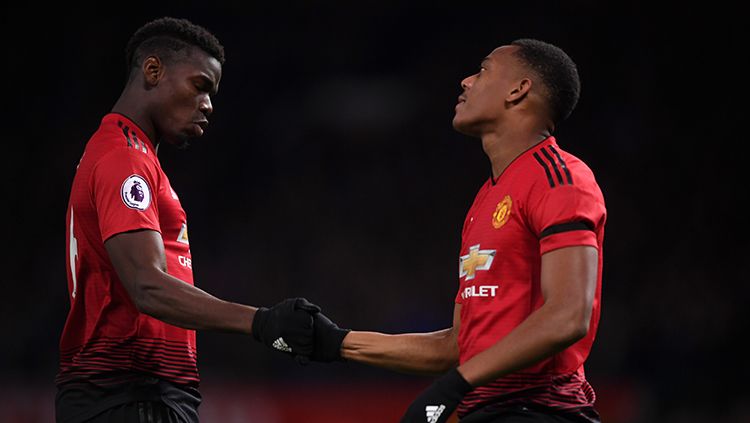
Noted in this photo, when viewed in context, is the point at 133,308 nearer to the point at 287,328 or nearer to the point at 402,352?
Result: the point at 287,328

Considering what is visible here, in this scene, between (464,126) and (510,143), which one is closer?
(510,143)

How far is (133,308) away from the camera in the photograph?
3.18m

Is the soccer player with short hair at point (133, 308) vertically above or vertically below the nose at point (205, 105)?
below

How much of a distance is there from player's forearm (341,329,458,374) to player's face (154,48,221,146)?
1073mm

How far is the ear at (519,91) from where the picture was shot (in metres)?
3.27

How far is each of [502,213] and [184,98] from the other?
4.72ft

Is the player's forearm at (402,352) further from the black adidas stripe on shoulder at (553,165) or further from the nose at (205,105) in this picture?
the nose at (205,105)

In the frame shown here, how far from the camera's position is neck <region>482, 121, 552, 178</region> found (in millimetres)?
3207

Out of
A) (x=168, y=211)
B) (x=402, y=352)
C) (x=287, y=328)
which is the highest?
(x=168, y=211)

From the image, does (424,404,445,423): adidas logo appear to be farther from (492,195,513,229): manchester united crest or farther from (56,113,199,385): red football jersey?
(56,113,199,385): red football jersey

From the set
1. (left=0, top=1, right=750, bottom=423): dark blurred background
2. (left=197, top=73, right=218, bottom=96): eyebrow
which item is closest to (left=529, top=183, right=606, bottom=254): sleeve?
(left=197, top=73, right=218, bottom=96): eyebrow

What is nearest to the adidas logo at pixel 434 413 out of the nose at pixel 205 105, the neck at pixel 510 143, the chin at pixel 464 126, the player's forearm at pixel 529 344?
Answer: the player's forearm at pixel 529 344

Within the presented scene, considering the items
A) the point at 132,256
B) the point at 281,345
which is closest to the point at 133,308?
the point at 132,256

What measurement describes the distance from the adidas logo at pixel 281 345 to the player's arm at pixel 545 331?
2.18ft
